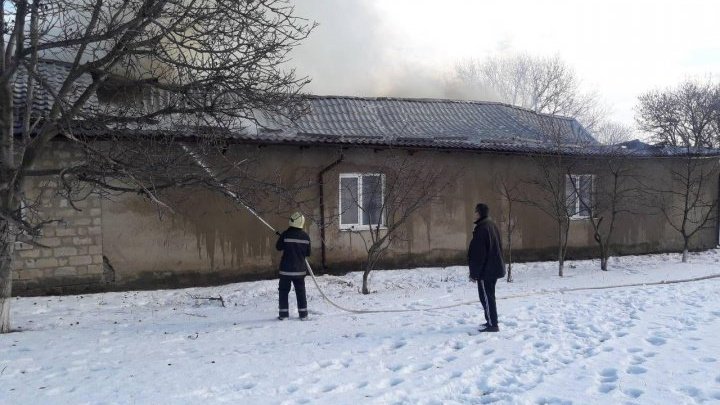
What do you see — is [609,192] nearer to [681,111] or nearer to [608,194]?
[608,194]

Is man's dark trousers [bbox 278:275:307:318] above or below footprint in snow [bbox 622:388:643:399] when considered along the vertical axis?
above

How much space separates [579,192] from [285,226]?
23.6 ft

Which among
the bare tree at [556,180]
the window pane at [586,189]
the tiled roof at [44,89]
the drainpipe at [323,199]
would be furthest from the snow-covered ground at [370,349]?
the window pane at [586,189]

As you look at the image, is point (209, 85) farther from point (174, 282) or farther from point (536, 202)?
point (536, 202)

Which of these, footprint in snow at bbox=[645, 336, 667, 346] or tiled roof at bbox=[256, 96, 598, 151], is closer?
footprint in snow at bbox=[645, 336, 667, 346]

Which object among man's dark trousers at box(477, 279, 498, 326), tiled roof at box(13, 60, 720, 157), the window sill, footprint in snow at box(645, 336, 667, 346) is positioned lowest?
footprint in snow at box(645, 336, 667, 346)

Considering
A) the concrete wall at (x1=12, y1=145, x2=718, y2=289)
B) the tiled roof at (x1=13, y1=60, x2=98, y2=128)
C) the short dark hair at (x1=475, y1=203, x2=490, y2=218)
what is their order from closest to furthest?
the short dark hair at (x1=475, y1=203, x2=490, y2=218)
the tiled roof at (x1=13, y1=60, x2=98, y2=128)
the concrete wall at (x1=12, y1=145, x2=718, y2=289)

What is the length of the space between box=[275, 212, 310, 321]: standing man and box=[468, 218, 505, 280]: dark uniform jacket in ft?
7.97

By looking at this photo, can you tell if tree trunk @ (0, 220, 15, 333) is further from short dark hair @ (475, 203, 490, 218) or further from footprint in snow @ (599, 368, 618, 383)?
footprint in snow @ (599, 368, 618, 383)

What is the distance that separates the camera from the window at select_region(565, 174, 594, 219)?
1320 centimetres

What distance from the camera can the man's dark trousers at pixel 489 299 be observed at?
6723mm

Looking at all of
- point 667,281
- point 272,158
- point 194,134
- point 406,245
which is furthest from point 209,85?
point 667,281

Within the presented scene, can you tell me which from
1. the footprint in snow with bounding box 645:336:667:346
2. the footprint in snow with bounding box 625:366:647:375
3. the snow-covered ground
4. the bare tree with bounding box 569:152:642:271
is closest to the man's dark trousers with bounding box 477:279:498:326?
the snow-covered ground

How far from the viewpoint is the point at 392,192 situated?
1060 centimetres
